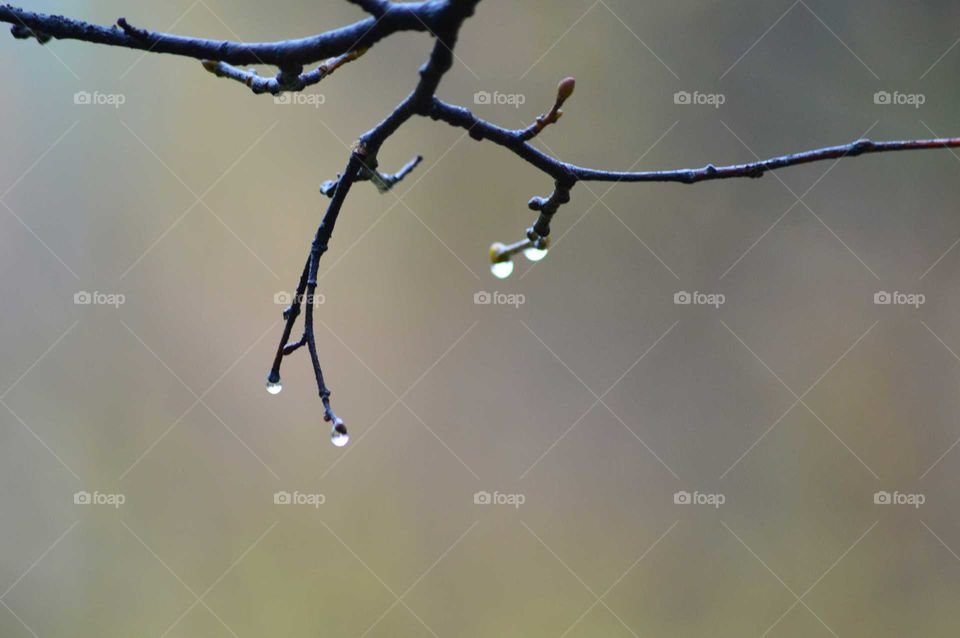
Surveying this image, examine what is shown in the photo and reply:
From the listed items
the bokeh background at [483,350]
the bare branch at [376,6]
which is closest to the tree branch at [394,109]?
the bare branch at [376,6]

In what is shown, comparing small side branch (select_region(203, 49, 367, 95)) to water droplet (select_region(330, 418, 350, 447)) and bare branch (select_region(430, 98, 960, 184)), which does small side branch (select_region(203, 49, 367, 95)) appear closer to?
bare branch (select_region(430, 98, 960, 184))

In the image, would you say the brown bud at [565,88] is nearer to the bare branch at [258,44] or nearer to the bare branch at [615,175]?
the bare branch at [615,175]

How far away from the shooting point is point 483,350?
2.00m

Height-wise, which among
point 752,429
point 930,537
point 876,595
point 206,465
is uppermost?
point 752,429

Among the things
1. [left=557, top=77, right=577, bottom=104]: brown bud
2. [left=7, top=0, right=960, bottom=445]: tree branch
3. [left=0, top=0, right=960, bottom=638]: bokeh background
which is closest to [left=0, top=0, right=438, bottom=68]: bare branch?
[left=7, top=0, right=960, bottom=445]: tree branch

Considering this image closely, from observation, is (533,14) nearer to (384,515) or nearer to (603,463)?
(603,463)

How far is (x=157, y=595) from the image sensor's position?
6.20ft

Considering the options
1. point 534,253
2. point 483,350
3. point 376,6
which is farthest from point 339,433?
point 483,350

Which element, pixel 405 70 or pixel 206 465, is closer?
pixel 206 465

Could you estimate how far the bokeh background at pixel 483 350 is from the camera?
1905mm

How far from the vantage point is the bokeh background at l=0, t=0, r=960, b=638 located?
191cm

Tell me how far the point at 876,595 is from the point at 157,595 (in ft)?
7.12

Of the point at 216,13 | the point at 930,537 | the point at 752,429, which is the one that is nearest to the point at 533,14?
the point at 216,13

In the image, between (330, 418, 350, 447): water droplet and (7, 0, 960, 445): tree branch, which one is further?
(330, 418, 350, 447): water droplet
